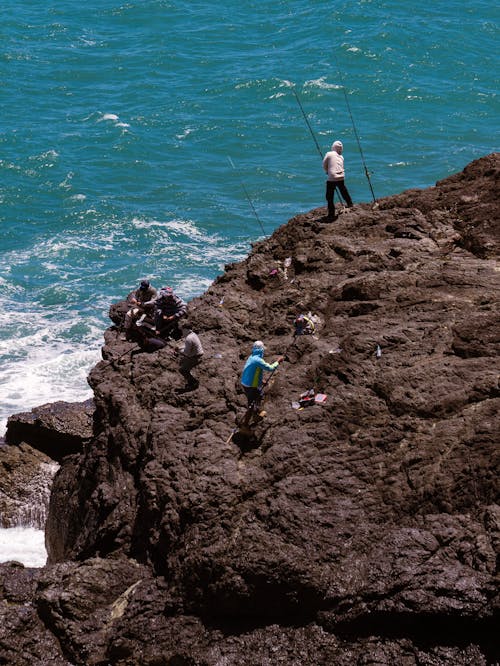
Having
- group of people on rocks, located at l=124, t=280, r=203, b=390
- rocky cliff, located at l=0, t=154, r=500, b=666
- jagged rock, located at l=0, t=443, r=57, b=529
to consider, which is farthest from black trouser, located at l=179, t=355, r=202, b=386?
jagged rock, located at l=0, t=443, r=57, b=529

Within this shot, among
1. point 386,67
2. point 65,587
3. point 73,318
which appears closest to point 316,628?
point 65,587

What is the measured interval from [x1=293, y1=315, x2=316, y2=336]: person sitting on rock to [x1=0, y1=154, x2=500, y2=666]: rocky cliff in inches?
12.3

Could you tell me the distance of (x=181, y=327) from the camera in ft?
56.7

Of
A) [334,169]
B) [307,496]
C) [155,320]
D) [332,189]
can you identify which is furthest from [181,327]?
[307,496]

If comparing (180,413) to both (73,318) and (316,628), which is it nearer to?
(316,628)

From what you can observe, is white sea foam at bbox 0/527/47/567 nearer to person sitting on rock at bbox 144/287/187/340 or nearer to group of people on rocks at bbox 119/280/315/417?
group of people on rocks at bbox 119/280/315/417

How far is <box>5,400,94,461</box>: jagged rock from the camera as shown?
64.8 feet

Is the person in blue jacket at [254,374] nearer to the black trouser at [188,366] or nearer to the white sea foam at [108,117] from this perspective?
the black trouser at [188,366]

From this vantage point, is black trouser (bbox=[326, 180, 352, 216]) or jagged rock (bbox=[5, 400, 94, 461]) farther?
jagged rock (bbox=[5, 400, 94, 461])

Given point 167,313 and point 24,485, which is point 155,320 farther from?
point 24,485

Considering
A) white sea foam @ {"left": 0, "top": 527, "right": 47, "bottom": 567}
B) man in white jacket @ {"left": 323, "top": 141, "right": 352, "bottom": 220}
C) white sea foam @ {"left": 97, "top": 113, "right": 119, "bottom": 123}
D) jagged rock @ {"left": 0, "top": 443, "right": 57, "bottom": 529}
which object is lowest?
white sea foam @ {"left": 0, "top": 527, "right": 47, "bottom": 567}

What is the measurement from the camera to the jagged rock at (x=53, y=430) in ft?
64.8

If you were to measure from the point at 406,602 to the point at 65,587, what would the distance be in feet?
17.4

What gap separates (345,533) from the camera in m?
11.7
